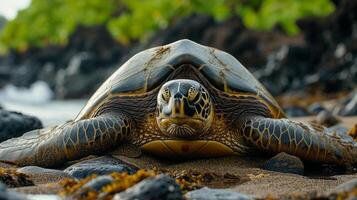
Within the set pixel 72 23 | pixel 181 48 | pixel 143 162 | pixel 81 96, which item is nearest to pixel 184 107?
pixel 143 162

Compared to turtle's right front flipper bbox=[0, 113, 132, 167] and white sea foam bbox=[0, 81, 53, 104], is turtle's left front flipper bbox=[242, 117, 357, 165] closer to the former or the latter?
turtle's right front flipper bbox=[0, 113, 132, 167]

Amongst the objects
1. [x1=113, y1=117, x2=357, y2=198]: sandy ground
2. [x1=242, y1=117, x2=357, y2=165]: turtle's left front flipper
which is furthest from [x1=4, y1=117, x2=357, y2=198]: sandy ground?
[x1=242, y1=117, x2=357, y2=165]: turtle's left front flipper

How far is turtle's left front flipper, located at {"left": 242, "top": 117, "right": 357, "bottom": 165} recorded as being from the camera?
4.39 m

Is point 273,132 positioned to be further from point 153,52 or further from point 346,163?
point 153,52

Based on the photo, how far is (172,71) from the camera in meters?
4.61

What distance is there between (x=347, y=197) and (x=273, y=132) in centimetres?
188

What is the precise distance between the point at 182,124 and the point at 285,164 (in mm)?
761

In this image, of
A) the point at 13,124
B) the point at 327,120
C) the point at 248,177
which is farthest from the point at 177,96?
the point at 327,120

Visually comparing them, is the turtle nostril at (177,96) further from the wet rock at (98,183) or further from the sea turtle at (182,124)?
the wet rock at (98,183)

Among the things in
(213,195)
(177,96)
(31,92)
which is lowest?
(213,195)

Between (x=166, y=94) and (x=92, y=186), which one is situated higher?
(x=166, y=94)

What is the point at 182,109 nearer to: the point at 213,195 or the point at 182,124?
the point at 182,124

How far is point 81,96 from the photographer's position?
33.8 meters

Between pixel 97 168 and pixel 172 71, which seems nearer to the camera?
pixel 97 168
